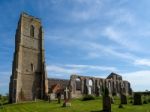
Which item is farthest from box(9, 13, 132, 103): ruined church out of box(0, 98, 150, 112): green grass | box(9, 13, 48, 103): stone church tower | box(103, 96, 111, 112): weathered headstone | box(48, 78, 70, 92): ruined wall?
box(103, 96, 111, 112): weathered headstone

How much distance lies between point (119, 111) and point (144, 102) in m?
9.07

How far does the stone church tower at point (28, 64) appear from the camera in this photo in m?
40.7

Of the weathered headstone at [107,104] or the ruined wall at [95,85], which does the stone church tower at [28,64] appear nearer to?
the ruined wall at [95,85]

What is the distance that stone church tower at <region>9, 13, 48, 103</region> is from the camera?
40.7 meters

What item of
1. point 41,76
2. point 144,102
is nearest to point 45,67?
point 41,76

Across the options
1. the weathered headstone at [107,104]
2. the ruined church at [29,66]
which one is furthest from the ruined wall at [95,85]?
the weathered headstone at [107,104]

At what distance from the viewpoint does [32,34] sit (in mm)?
46625

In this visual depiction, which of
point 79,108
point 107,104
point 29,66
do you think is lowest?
point 79,108

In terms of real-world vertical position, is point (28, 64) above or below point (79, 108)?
above

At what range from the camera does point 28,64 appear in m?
43.7

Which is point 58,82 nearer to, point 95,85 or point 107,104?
point 95,85

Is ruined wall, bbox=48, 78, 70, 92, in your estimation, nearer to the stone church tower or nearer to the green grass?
the stone church tower

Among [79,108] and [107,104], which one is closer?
[107,104]

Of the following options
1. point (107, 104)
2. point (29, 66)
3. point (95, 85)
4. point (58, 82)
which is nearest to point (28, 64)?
point (29, 66)
